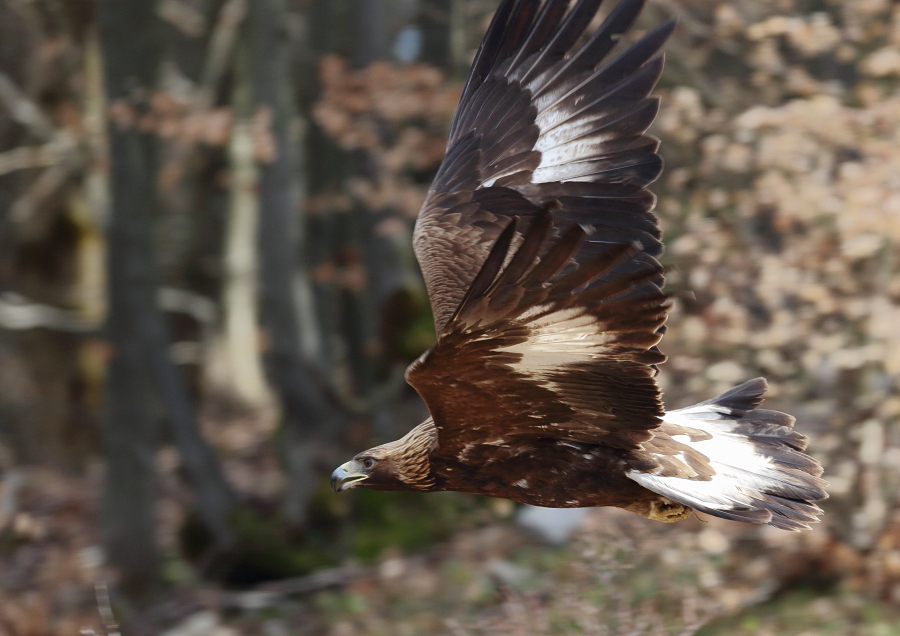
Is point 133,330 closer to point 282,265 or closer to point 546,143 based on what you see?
point 282,265

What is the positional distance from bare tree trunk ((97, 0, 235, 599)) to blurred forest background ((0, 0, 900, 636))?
2 cm

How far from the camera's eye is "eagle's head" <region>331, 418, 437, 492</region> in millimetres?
3924

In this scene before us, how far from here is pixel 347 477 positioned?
4.07 m

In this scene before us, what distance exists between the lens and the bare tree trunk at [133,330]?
854 centimetres

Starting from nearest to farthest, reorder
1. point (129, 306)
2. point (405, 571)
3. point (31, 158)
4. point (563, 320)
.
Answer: point (563, 320)
point (129, 306)
point (405, 571)
point (31, 158)

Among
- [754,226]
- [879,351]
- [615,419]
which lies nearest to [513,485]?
[615,419]

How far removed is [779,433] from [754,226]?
3820 mm

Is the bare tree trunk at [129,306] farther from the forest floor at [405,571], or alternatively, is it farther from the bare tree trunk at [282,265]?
the bare tree trunk at [282,265]

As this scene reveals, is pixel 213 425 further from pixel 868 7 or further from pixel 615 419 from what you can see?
pixel 615 419

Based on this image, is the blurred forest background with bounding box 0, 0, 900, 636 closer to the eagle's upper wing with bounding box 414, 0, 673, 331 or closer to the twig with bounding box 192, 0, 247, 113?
the twig with bounding box 192, 0, 247, 113

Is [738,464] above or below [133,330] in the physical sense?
below

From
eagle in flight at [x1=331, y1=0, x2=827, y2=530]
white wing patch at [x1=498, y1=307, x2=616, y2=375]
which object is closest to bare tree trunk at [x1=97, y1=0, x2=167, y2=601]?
eagle in flight at [x1=331, y1=0, x2=827, y2=530]

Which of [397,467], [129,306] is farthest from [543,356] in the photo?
[129,306]

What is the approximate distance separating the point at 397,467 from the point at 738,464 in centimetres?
130
